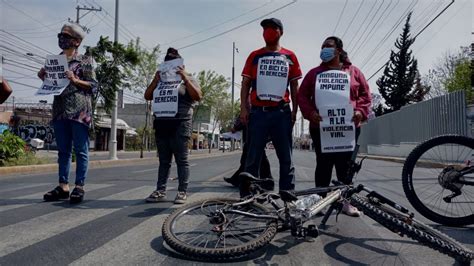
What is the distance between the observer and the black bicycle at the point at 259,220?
7.94ft

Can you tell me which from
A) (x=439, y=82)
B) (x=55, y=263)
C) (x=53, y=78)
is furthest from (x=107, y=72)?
(x=439, y=82)

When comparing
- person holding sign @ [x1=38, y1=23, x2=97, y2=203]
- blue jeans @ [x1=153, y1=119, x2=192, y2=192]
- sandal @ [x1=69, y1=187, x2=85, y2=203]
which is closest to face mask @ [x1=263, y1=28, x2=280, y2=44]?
blue jeans @ [x1=153, y1=119, x2=192, y2=192]

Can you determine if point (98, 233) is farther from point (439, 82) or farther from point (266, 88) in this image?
point (439, 82)

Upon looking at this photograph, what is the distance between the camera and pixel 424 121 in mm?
20766

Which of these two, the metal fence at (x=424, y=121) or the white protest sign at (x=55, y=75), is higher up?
the metal fence at (x=424, y=121)

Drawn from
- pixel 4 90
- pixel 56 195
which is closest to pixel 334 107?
pixel 4 90

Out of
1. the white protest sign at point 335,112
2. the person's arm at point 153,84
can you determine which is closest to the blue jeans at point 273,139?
the white protest sign at point 335,112

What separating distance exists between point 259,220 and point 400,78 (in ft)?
180

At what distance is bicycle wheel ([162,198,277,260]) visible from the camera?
2.46 m

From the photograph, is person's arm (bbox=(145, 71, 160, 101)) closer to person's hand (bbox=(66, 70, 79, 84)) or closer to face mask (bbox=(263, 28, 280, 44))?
person's hand (bbox=(66, 70, 79, 84))

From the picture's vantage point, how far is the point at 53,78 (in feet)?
14.6

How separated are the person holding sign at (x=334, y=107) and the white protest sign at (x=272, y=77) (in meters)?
0.24

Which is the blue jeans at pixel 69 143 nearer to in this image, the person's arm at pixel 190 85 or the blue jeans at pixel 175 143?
the blue jeans at pixel 175 143

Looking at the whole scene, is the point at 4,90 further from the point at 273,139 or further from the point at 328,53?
the point at 328,53
